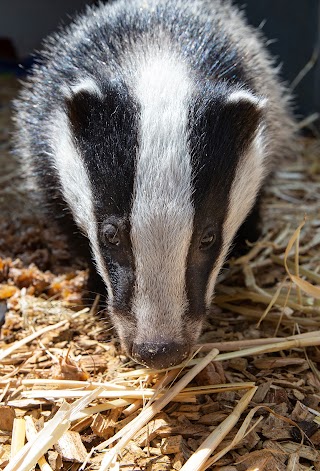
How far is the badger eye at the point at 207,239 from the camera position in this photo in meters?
2.00

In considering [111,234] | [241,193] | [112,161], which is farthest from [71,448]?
[241,193]

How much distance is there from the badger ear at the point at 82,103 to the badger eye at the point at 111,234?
1.17 ft

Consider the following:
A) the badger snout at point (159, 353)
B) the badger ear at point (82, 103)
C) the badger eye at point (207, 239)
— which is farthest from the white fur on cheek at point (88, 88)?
the badger snout at point (159, 353)

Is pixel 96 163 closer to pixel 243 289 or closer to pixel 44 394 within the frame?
pixel 44 394

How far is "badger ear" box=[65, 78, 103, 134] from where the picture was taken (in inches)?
80.6

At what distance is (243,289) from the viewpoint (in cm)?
269

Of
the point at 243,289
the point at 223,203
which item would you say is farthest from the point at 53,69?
the point at 243,289

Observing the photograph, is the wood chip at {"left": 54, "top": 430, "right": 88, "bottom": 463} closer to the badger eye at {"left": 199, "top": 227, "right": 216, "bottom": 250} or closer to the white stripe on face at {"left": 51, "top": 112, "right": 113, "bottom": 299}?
the white stripe on face at {"left": 51, "top": 112, "right": 113, "bottom": 299}

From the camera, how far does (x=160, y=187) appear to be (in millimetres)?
1866

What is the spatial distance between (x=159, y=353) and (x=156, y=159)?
22.0 inches

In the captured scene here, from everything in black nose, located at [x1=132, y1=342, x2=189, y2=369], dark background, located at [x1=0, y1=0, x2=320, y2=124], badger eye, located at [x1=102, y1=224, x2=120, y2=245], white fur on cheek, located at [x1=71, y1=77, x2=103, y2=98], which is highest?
dark background, located at [x1=0, y1=0, x2=320, y2=124]

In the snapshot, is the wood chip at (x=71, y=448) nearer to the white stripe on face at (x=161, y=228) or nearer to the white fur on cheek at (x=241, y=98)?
the white stripe on face at (x=161, y=228)

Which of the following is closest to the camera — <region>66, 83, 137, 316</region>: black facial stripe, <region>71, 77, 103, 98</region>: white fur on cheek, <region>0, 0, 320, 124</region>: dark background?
<region>66, 83, 137, 316</region>: black facial stripe

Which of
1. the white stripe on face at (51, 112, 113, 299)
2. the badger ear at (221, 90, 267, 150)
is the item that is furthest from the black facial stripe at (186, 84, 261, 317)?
the white stripe on face at (51, 112, 113, 299)
